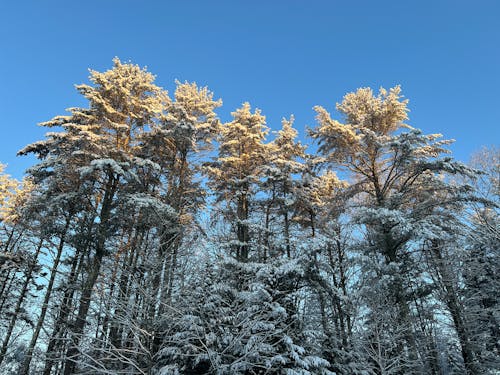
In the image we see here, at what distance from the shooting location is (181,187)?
15.1m

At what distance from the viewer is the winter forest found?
859 centimetres

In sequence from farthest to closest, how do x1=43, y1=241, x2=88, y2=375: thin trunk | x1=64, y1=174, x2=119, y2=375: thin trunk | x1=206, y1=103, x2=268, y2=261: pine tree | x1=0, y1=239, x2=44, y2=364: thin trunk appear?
1. x1=206, y1=103, x2=268, y2=261: pine tree
2. x1=0, y1=239, x2=44, y2=364: thin trunk
3. x1=43, y1=241, x2=88, y2=375: thin trunk
4. x1=64, y1=174, x2=119, y2=375: thin trunk

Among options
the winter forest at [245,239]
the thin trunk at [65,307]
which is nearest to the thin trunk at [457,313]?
the winter forest at [245,239]

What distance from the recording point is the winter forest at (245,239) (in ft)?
28.2

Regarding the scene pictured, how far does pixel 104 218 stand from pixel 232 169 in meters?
6.64

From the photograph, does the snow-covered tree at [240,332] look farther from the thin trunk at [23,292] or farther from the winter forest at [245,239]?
the thin trunk at [23,292]

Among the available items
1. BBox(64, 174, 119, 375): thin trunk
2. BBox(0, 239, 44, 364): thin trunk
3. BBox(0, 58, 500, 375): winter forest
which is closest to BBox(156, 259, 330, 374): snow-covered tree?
BBox(0, 58, 500, 375): winter forest

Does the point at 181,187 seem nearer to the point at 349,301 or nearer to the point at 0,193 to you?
the point at 349,301

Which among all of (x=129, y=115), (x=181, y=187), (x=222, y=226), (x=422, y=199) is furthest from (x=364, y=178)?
(x=129, y=115)

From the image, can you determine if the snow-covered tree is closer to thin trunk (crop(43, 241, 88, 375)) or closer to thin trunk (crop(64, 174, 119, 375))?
thin trunk (crop(64, 174, 119, 375))

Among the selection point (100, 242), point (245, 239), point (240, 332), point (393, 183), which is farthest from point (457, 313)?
point (100, 242)

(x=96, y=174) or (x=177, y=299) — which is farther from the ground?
(x=96, y=174)

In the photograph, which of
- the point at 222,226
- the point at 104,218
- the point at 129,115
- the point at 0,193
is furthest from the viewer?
the point at 0,193

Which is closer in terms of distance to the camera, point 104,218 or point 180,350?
point 180,350
